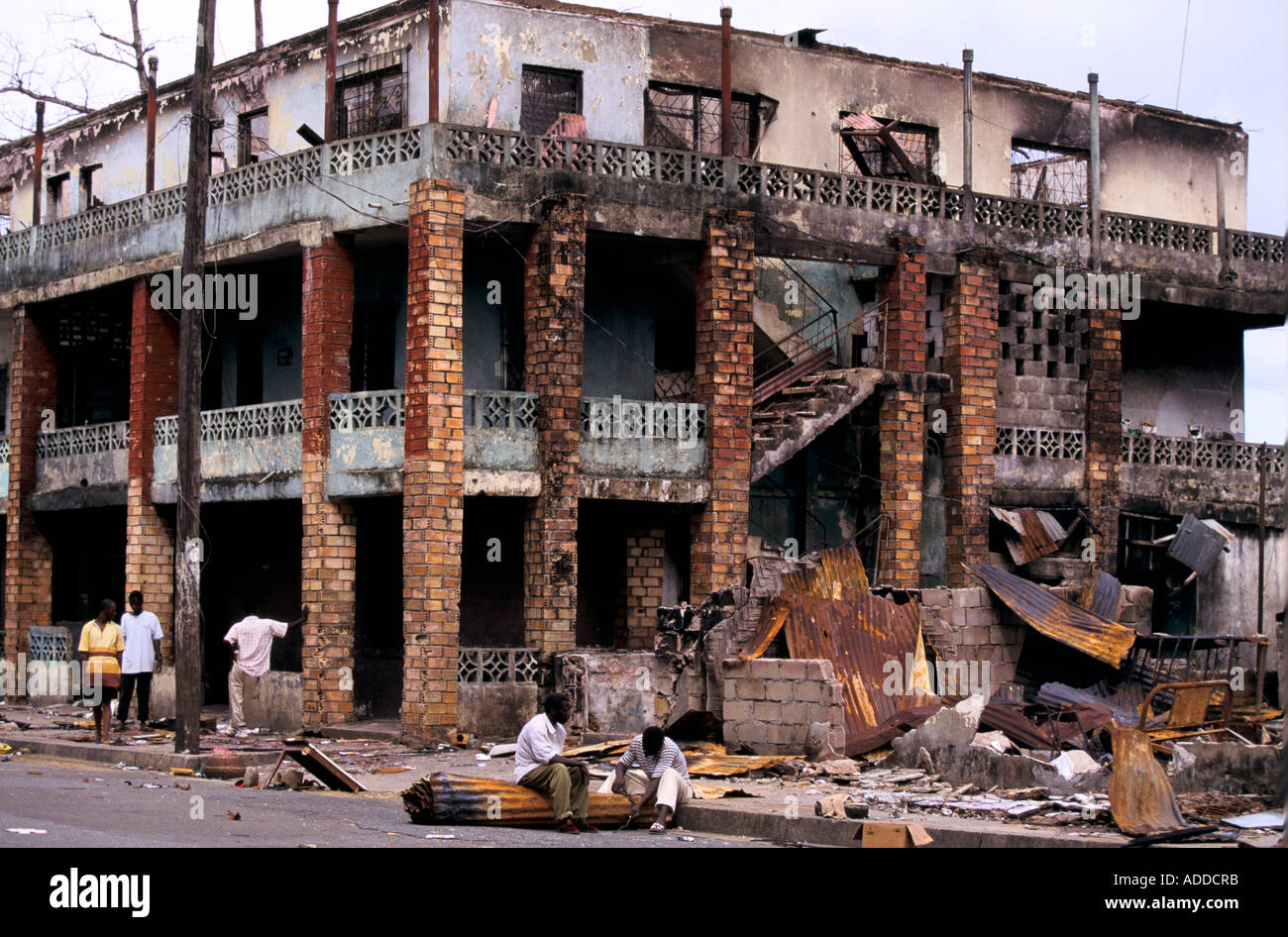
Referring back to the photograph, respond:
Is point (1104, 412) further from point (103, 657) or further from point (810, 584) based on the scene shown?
point (103, 657)

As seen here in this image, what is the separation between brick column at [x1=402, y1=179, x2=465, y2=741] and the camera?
889 inches

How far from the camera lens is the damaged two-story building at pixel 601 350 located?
23.5 metres

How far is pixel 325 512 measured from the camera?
24.1m

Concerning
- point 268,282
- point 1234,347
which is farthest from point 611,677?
point 1234,347

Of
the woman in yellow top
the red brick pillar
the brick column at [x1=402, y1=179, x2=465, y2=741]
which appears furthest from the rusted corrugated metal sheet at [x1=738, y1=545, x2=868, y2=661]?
the red brick pillar

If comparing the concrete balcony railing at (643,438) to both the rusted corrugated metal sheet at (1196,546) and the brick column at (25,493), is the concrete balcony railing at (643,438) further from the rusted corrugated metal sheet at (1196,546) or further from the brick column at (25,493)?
the brick column at (25,493)

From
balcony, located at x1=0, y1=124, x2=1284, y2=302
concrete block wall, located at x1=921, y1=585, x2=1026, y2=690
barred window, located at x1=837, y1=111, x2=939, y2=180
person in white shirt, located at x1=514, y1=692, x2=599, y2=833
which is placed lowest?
person in white shirt, located at x1=514, y1=692, x2=599, y2=833

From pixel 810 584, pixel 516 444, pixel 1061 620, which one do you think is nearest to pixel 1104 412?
pixel 1061 620

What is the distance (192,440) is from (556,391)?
5.62m

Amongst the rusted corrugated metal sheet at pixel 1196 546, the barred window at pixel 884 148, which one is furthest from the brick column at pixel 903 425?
the rusted corrugated metal sheet at pixel 1196 546

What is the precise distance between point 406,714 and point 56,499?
10476 mm

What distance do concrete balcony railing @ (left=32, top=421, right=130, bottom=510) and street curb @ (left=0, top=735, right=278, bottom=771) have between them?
7.52m

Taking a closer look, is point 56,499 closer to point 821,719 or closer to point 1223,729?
point 821,719

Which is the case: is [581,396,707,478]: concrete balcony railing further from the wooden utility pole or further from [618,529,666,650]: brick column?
the wooden utility pole
